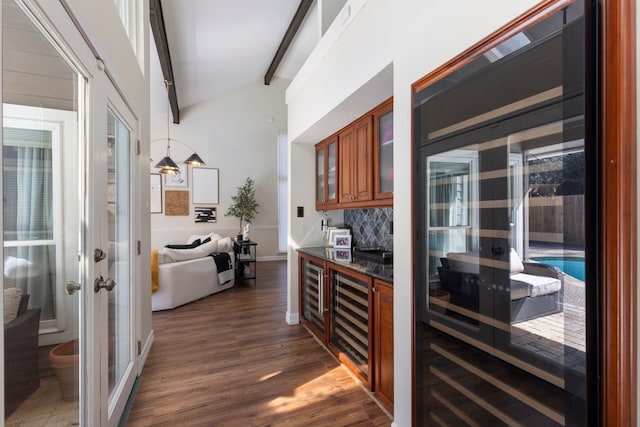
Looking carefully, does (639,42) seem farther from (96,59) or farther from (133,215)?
(133,215)

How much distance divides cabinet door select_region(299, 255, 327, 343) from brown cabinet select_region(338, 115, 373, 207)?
704 mm

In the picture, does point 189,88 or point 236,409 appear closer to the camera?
point 236,409

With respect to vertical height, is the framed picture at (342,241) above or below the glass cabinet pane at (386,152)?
below

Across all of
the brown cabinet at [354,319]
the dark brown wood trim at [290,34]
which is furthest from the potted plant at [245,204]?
the brown cabinet at [354,319]

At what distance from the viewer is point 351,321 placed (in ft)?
7.85

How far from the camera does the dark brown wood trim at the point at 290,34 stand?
4.69 metres

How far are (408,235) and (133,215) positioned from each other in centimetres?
199

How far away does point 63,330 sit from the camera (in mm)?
1232

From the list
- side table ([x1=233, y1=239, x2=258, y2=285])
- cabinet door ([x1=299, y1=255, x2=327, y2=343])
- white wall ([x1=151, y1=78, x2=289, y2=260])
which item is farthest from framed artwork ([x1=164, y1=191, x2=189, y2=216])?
cabinet door ([x1=299, y1=255, x2=327, y2=343])

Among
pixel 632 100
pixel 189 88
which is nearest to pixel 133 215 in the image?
pixel 632 100

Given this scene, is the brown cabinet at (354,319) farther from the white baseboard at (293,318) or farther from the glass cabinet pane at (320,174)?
the glass cabinet pane at (320,174)

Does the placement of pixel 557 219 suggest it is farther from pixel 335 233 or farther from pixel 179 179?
pixel 179 179

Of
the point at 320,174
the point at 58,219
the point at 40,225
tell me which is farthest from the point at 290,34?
the point at 40,225

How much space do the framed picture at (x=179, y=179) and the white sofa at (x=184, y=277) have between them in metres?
3.01
